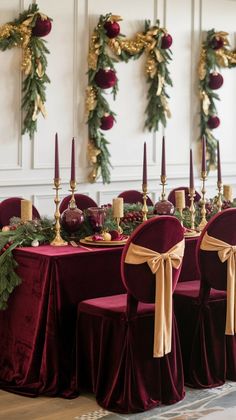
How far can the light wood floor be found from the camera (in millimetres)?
3838

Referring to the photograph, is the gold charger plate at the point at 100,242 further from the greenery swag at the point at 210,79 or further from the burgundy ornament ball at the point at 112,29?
the greenery swag at the point at 210,79

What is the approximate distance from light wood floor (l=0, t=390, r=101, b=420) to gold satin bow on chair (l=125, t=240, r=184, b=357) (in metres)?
0.45

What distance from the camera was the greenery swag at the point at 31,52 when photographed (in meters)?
6.59

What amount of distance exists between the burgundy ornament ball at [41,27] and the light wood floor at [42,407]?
3485mm

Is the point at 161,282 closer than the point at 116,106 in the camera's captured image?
Yes

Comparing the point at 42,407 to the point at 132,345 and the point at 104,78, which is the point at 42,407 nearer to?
the point at 132,345

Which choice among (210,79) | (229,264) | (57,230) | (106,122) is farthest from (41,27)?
(229,264)

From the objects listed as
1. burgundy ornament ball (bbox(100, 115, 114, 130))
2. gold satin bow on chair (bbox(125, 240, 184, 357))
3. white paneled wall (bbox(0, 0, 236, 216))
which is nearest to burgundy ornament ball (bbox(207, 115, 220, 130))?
white paneled wall (bbox(0, 0, 236, 216))

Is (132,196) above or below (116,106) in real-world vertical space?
below

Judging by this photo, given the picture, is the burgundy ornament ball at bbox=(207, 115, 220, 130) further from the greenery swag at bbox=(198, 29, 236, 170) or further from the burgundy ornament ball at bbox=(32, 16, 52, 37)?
the burgundy ornament ball at bbox=(32, 16, 52, 37)

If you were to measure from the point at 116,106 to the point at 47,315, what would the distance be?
3729 mm

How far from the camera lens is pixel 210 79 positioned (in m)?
8.19

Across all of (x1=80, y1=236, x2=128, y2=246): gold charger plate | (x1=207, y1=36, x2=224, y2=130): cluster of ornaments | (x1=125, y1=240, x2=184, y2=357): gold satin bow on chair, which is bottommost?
(x1=125, y1=240, x2=184, y2=357): gold satin bow on chair

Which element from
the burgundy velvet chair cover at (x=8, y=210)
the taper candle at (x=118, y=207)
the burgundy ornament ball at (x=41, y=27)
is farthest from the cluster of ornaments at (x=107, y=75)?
the taper candle at (x=118, y=207)
